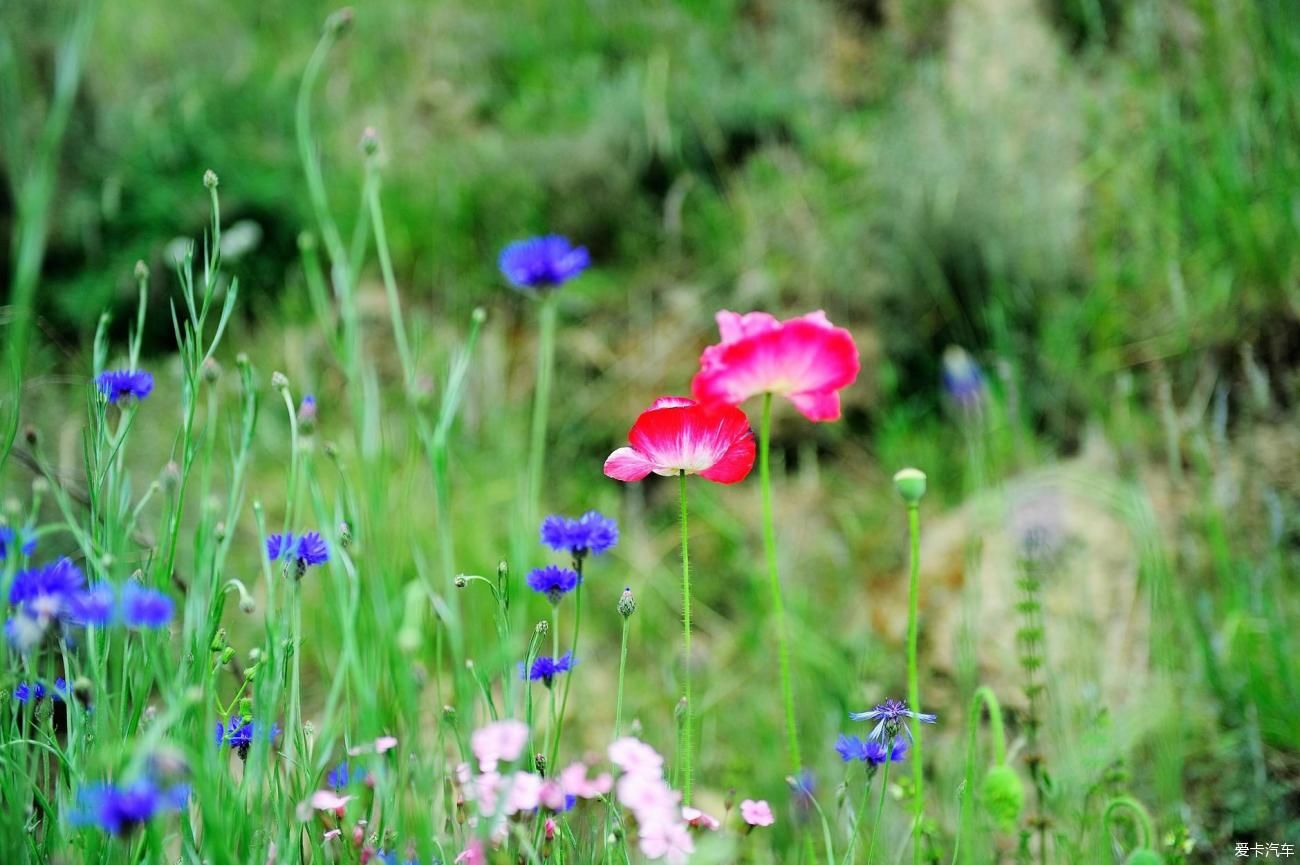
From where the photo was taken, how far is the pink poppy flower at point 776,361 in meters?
0.76

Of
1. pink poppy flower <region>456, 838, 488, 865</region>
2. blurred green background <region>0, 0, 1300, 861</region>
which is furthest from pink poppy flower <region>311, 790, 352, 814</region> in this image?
blurred green background <region>0, 0, 1300, 861</region>

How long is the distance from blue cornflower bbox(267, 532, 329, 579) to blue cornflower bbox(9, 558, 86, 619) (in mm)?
141

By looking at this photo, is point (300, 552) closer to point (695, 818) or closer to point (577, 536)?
point (577, 536)

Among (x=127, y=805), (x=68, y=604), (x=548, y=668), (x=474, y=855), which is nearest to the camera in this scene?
(x=127, y=805)

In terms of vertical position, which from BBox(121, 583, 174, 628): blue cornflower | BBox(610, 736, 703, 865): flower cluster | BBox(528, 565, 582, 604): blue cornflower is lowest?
BBox(610, 736, 703, 865): flower cluster

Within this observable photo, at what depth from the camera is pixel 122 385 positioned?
85 centimetres

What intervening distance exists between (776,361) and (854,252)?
223cm

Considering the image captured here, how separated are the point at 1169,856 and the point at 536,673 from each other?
70 cm

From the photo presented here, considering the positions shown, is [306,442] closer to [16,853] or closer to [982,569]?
[16,853]

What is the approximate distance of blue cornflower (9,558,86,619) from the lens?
0.62 m

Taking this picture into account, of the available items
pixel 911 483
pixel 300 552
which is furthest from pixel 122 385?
pixel 911 483

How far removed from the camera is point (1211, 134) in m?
2.65

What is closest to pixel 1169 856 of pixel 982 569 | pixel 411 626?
pixel 411 626

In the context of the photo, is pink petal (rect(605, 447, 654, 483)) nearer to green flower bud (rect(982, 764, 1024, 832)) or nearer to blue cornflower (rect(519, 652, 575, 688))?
blue cornflower (rect(519, 652, 575, 688))
